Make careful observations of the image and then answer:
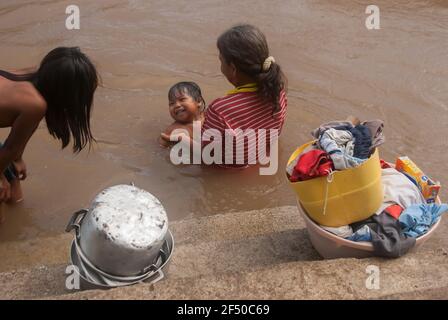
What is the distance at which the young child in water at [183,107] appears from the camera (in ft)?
14.3

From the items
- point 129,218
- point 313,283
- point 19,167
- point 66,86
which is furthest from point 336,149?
point 19,167

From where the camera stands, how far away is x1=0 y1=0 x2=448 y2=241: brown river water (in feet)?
13.2

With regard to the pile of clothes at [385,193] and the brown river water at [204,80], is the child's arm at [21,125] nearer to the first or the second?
the brown river water at [204,80]

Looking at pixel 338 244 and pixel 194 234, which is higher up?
pixel 338 244

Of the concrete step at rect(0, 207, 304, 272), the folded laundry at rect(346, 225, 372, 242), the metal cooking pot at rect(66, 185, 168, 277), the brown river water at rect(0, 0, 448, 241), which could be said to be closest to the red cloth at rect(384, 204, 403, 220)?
the folded laundry at rect(346, 225, 372, 242)

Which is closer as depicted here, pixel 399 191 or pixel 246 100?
pixel 399 191

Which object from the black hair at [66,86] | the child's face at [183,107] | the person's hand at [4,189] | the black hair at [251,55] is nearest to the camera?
the black hair at [66,86]

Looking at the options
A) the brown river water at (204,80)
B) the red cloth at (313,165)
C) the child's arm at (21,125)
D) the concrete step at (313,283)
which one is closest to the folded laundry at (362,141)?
the red cloth at (313,165)

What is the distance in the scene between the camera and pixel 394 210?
270 centimetres

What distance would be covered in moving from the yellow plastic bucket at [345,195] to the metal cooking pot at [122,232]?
2.49 ft

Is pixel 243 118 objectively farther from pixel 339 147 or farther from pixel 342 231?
pixel 342 231

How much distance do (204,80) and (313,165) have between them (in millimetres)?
3030

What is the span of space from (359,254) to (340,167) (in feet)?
1.56
